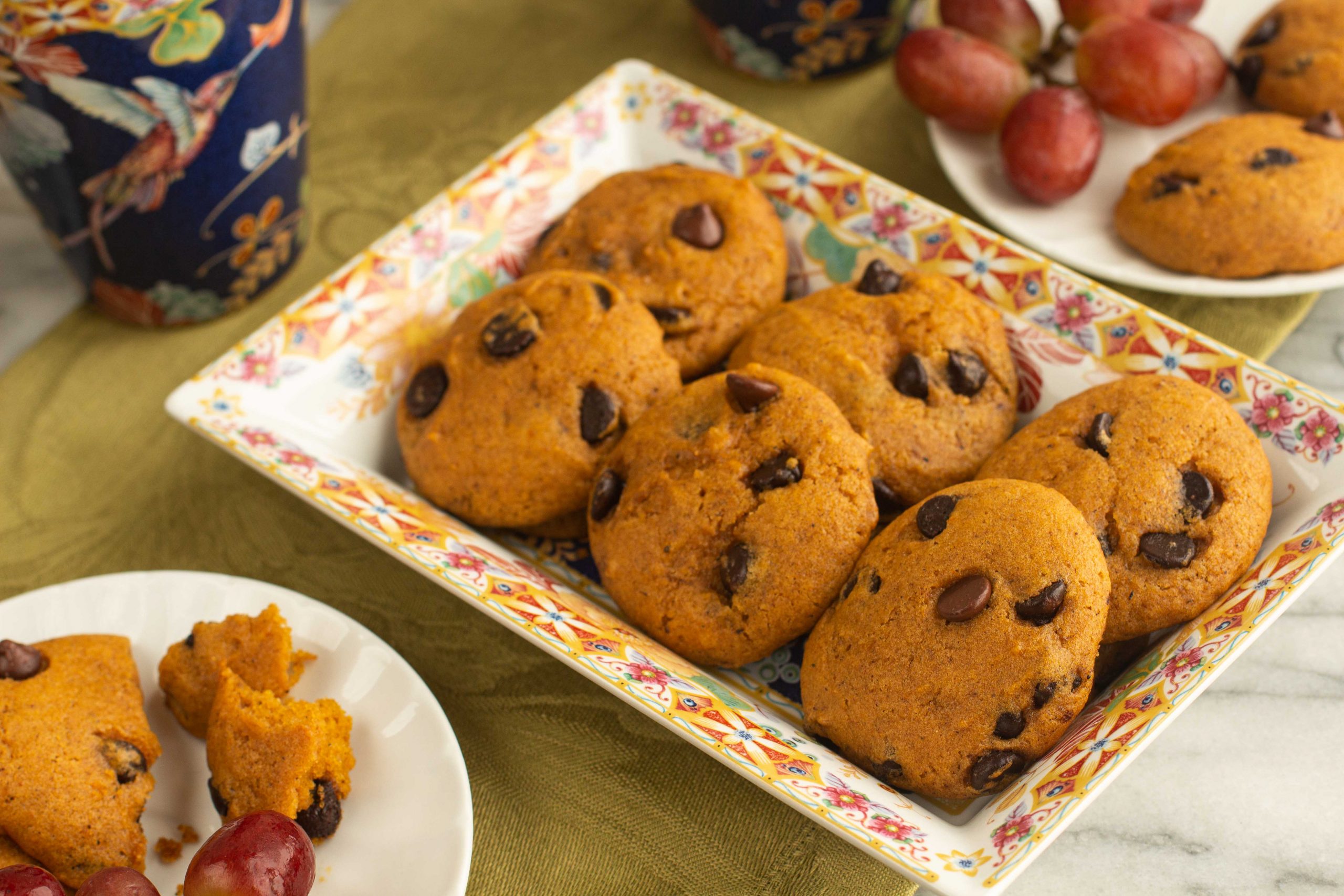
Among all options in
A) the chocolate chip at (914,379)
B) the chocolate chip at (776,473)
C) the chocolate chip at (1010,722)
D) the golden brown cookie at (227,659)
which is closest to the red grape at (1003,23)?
the chocolate chip at (914,379)

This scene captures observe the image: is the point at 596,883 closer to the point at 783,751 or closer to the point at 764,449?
the point at 783,751

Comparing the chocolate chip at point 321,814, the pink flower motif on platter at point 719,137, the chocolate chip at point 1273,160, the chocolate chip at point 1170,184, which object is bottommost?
the chocolate chip at point 321,814

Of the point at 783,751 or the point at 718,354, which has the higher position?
the point at 718,354

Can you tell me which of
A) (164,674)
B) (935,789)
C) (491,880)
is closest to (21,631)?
(164,674)

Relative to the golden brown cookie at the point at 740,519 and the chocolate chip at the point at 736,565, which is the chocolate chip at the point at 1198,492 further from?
the chocolate chip at the point at 736,565

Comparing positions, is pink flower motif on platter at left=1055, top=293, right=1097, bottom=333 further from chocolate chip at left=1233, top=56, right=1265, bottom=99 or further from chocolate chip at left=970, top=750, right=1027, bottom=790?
chocolate chip at left=1233, top=56, right=1265, bottom=99

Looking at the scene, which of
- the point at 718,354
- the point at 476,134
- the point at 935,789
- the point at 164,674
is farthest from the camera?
the point at 476,134

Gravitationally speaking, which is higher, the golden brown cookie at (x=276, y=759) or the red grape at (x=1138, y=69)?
the red grape at (x=1138, y=69)
